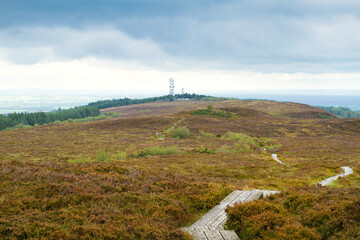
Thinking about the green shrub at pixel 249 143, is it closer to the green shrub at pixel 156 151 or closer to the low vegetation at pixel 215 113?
the green shrub at pixel 156 151

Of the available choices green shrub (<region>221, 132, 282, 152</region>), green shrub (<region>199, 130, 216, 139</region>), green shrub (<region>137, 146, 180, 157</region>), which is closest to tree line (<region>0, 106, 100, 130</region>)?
green shrub (<region>199, 130, 216, 139</region>)

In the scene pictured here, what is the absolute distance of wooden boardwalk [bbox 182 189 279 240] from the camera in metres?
8.16

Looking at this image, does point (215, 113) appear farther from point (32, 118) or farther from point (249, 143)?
point (32, 118)

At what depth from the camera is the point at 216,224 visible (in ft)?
30.5

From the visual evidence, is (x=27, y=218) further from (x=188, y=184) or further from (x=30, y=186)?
(x=188, y=184)

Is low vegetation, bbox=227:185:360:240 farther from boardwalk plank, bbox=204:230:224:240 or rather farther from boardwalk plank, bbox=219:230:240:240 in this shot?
boardwalk plank, bbox=204:230:224:240

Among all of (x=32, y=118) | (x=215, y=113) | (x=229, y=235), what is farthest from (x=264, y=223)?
(x=32, y=118)

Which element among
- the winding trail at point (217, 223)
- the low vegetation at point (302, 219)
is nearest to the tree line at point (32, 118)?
the winding trail at point (217, 223)

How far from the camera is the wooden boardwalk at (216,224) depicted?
8.16 metres

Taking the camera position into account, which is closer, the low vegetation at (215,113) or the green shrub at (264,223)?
the green shrub at (264,223)

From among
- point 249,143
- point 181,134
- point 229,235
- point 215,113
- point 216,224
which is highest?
point 215,113

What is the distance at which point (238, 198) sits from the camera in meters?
11.9

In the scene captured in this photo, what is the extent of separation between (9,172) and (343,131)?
92093mm

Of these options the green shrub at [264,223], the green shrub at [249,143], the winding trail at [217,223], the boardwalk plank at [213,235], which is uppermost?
the green shrub at [264,223]
